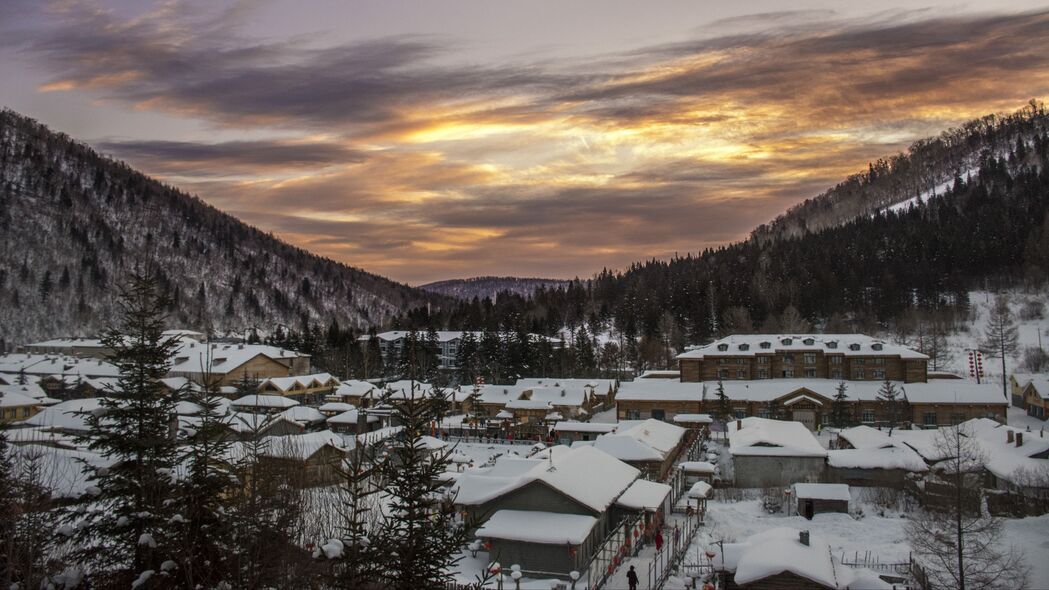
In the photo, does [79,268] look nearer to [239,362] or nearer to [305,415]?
[239,362]

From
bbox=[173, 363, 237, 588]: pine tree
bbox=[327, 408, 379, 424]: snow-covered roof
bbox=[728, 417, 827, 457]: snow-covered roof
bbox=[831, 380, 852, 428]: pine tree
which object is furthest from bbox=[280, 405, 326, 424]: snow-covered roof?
bbox=[173, 363, 237, 588]: pine tree

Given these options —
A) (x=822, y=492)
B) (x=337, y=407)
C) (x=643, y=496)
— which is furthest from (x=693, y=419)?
(x=337, y=407)

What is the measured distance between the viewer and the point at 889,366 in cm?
6400

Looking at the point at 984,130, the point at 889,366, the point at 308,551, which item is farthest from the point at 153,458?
the point at 984,130

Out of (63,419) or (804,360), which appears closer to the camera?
(63,419)

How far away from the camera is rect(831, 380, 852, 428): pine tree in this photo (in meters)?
54.0

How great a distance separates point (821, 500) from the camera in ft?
107

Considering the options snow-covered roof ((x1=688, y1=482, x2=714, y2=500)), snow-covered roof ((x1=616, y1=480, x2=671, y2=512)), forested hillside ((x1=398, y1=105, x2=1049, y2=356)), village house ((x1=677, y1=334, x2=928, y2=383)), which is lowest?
snow-covered roof ((x1=688, y1=482, x2=714, y2=500))

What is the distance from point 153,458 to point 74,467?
16.4 metres

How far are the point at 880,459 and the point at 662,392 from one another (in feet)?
79.3

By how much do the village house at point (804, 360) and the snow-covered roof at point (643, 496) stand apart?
37.1 meters

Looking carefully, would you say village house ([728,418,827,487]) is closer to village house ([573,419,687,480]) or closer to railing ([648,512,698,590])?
village house ([573,419,687,480])

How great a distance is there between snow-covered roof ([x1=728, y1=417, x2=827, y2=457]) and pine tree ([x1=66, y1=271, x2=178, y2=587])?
31.5m

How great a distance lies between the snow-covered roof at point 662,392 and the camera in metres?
60.0
